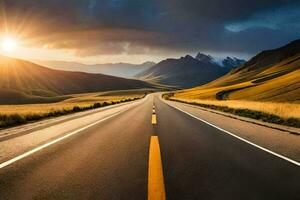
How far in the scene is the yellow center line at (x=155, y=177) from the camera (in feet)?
14.7

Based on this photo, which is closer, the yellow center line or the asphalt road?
the yellow center line

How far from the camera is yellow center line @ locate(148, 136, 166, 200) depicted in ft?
14.7

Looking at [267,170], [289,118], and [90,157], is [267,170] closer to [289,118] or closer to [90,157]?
[90,157]

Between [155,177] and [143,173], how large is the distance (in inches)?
15.7

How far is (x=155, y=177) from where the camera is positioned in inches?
213

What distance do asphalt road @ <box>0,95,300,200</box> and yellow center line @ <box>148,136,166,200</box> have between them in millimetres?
82

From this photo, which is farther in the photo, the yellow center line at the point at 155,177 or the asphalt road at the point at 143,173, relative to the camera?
the asphalt road at the point at 143,173

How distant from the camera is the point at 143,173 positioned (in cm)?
573

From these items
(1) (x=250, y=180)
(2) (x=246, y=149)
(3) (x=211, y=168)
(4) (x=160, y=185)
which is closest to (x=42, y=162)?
(4) (x=160, y=185)

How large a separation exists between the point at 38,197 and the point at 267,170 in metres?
4.23

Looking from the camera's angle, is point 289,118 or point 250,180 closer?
point 250,180

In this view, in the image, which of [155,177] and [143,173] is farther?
[143,173]

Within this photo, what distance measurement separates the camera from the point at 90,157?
23.7 feet

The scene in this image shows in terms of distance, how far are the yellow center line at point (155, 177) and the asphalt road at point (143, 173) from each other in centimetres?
8
